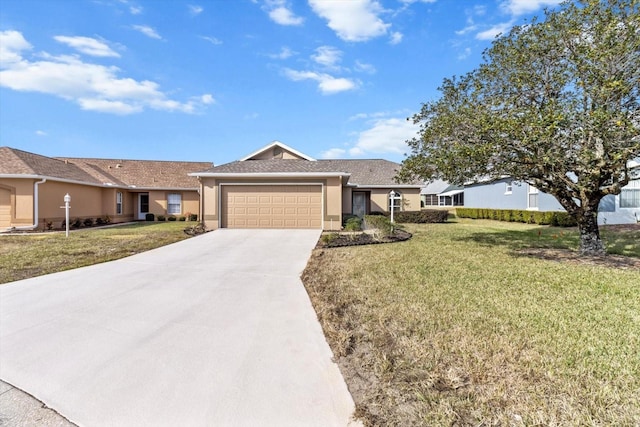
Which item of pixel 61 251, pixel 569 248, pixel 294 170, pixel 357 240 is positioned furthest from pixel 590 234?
pixel 61 251

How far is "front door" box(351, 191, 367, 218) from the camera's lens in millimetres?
23719

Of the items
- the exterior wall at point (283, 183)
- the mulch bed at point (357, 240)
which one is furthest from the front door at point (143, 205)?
the mulch bed at point (357, 240)

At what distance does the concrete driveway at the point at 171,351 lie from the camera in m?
2.59

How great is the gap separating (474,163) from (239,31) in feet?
33.1

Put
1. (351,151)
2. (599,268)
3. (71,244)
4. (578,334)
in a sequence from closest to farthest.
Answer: (578,334) < (599,268) < (71,244) < (351,151)

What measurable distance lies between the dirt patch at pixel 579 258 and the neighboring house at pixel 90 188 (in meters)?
21.7

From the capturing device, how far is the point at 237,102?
17922 millimetres

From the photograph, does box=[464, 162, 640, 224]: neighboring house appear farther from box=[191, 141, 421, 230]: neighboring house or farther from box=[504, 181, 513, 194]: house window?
box=[191, 141, 421, 230]: neighboring house

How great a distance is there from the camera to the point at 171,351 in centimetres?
356

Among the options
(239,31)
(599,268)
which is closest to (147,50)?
(239,31)

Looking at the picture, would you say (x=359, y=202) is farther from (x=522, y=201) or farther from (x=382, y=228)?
(x=522, y=201)

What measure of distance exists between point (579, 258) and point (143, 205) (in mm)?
26742

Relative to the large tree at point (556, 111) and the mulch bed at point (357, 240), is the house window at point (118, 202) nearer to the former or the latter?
the mulch bed at point (357, 240)

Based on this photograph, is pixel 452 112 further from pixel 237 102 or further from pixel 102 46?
pixel 102 46
